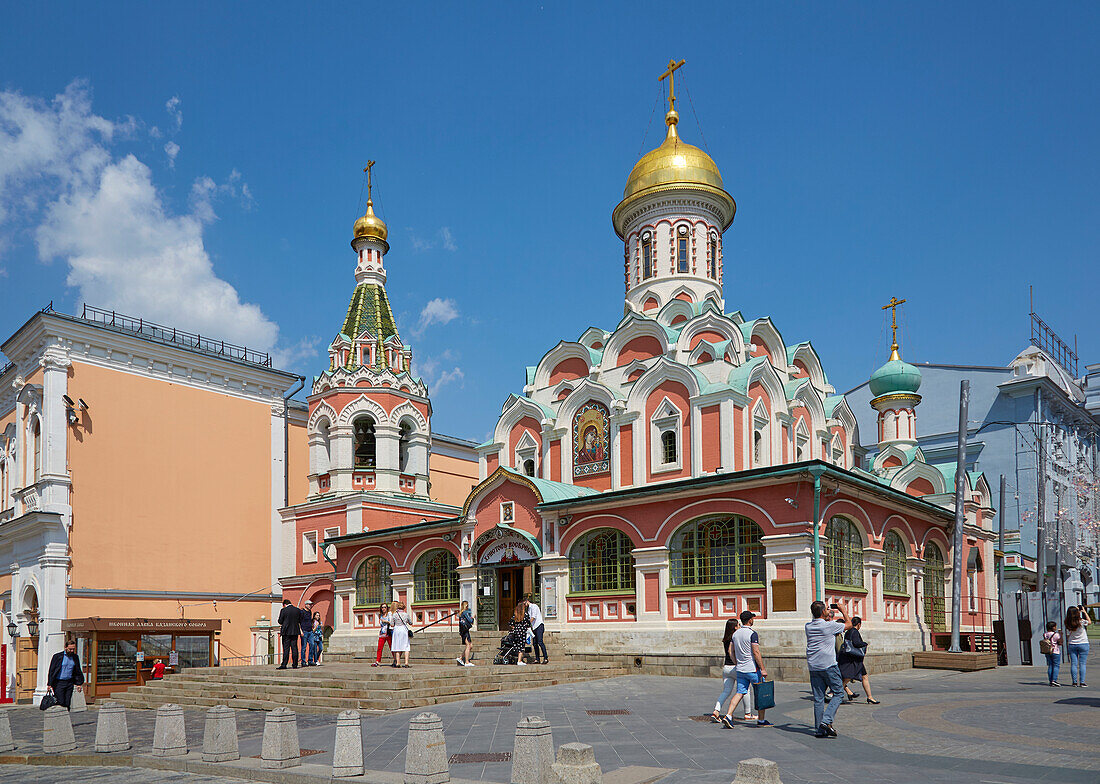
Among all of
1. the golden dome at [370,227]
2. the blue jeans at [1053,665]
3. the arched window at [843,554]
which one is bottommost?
the blue jeans at [1053,665]

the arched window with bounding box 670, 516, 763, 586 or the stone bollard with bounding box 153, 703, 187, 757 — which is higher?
the arched window with bounding box 670, 516, 763, 586

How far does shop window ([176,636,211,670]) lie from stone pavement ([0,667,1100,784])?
10.2 meters

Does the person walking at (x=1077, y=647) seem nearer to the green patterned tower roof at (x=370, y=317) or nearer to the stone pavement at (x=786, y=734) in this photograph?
the stone pavement at (x=786, y=734)

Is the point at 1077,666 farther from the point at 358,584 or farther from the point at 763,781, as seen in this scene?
the point at 358,584

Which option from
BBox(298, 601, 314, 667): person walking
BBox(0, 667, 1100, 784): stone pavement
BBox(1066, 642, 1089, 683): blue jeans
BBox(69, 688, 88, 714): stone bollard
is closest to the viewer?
BBox(0, 667, 1100, 784): stone pavement

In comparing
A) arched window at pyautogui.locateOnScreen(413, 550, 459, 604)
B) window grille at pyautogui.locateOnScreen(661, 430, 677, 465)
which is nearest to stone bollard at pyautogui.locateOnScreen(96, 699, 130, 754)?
arched window at pyautogui.locateOnScreen(413, 550, 459, 604)

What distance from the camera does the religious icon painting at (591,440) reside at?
1044 inches

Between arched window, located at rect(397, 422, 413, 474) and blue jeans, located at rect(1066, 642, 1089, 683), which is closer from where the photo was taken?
blue jeans, located at rect(1066, 642, 1089, 683)

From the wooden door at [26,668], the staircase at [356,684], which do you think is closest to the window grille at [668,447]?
the staircase at [356,684]

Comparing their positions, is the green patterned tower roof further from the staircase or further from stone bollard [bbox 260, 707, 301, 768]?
stone bollard [bbox 260, 707, 301, 768]

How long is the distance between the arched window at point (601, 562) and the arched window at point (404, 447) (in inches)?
489

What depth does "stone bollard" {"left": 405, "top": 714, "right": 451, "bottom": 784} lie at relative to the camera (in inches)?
336

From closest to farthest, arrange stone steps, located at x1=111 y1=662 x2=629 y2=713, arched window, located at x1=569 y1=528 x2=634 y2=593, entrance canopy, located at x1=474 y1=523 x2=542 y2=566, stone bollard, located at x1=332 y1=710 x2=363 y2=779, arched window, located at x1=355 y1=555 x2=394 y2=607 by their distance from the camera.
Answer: stone bollard, located at x1=332 y1=710 x2=363 y2=779, stone steps, located at x1=111 y1=662 x2=629 y2=713, arched window, located at x1=569 y1=528 x2=634 y2=593, entrance canopy, located at x1=474 y1=523 x2=542 y2=566, arched window, located at x1=355 y1=555 x2=394 y2=607

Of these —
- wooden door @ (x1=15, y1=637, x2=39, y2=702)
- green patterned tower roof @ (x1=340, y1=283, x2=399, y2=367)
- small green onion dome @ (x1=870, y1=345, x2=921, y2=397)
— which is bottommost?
wooden door @ (x1=15, y1=637, x2=39, y2=702)
